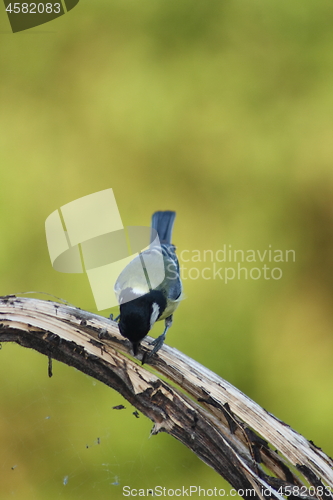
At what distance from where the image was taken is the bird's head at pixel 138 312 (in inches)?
39.0

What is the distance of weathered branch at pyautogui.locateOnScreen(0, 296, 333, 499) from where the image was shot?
750mm

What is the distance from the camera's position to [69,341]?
0.87 metres

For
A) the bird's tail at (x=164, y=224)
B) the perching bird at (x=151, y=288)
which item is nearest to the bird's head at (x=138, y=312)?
the perching bird at (x=151, y=288)

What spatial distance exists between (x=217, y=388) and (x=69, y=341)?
0.31m

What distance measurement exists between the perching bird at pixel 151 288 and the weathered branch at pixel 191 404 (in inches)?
2.9

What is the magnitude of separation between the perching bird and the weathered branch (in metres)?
0.07

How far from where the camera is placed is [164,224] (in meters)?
1.58

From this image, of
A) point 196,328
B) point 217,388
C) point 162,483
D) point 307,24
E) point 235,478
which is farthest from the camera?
point 307,24

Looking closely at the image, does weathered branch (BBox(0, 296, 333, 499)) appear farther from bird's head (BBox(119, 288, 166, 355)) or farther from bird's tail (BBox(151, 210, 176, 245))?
bird's tail (BBox(151, 210, 176, 245))

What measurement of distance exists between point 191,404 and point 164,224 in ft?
2.85

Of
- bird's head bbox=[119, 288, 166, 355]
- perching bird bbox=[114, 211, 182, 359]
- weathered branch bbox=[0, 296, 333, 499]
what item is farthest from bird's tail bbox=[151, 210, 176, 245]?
weathered branch bbox=[0, 296, 333, 499]

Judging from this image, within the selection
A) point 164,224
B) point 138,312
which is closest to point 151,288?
point 138,312

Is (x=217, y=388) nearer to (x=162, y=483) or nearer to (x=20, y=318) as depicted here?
(x=20, y=318)

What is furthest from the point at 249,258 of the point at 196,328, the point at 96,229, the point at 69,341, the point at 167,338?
the point at 69,341
